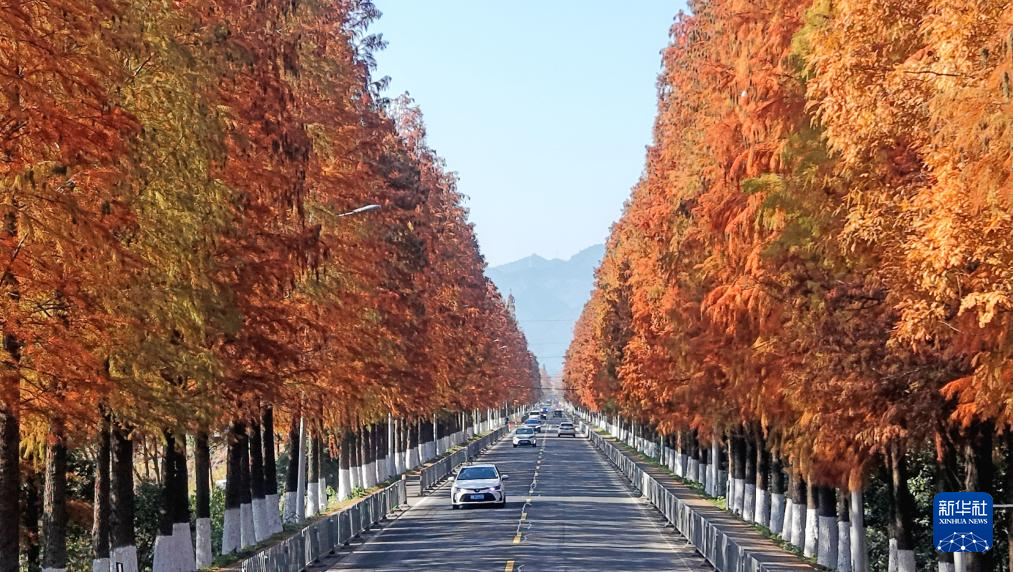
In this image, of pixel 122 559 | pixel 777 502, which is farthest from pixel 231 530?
pixel 777 502

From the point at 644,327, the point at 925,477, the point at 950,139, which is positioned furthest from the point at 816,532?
the point at 950,139

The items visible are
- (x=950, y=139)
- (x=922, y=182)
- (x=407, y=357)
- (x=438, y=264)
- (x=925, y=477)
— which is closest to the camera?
(x=950, y=139)

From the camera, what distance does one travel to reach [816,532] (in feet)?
116

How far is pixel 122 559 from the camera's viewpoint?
25750 millimetres

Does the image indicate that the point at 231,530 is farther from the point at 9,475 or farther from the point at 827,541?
the point at 9,475

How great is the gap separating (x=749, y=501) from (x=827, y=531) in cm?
1499

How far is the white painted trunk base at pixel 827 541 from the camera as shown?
33375 mm

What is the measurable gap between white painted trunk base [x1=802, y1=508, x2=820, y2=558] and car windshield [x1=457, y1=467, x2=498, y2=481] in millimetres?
19101

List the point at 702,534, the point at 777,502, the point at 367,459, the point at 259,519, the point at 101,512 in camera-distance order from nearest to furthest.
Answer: the point at 101,512, the point at 702,534, the point at 259,519, the point at 777,502, the point at 367,459

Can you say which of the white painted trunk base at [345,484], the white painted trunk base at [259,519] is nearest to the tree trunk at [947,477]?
the white painted trunk base at [259,519]

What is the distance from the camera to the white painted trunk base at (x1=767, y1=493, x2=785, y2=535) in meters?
42.0

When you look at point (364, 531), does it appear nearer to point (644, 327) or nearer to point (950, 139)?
point (644, 327)

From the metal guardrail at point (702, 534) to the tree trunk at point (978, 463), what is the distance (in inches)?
136

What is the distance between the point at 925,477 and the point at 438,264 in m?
31.1
